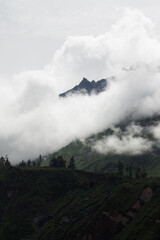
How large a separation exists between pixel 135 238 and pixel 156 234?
16.3 m

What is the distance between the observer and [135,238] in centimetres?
19812

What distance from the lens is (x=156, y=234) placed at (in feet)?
627
